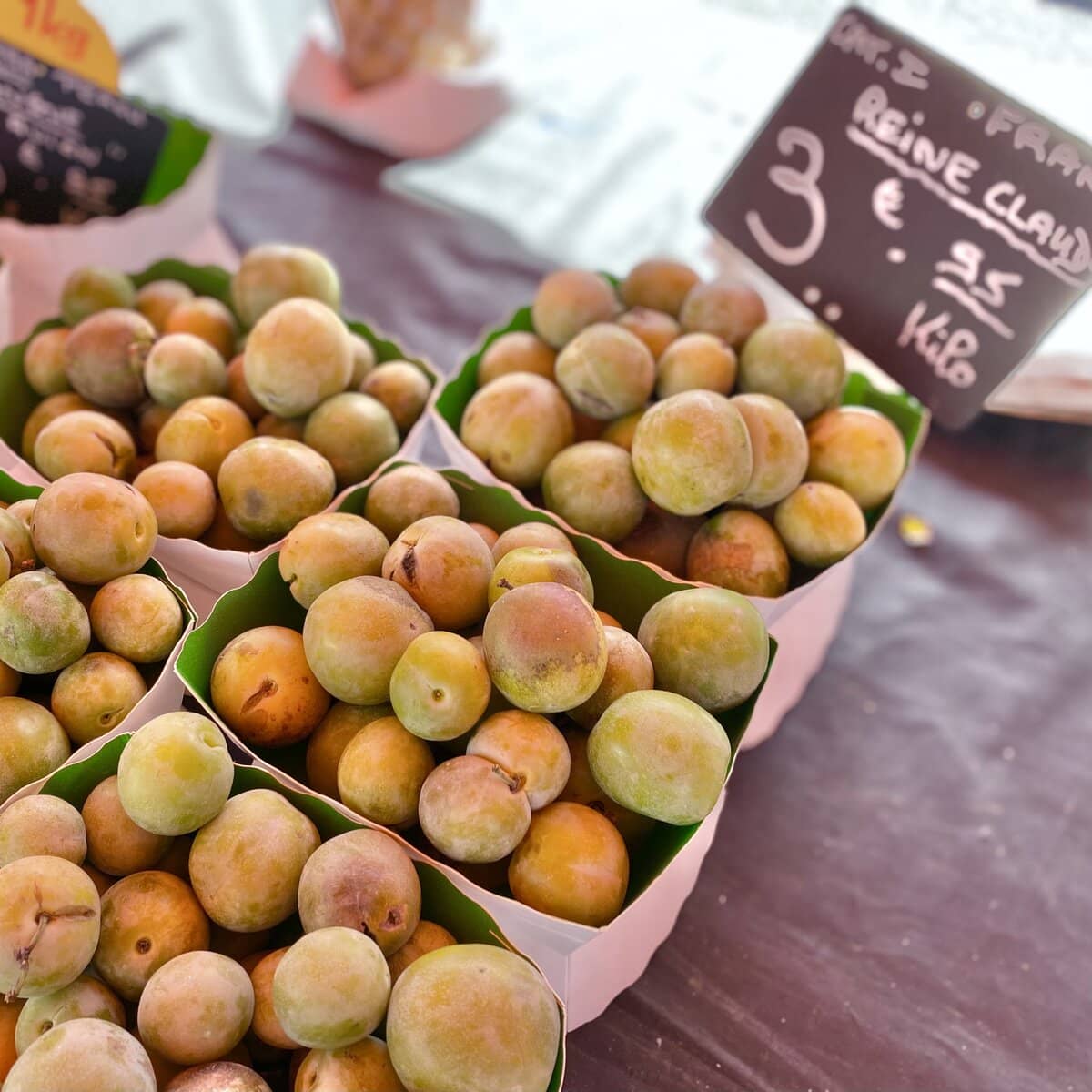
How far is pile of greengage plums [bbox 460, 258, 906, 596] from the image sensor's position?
1.06 metres

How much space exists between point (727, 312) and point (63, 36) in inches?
44.7

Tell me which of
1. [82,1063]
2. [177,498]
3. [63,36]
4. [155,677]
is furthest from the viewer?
[63,36]

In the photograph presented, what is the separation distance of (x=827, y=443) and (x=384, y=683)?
0.63 m

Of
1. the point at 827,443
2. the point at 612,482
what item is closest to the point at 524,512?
the point at 612,482

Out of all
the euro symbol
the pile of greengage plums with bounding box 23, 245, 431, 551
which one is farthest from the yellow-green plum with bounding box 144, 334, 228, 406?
the euro symbol

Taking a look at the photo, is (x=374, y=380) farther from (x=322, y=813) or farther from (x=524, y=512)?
(x=322, y=813)

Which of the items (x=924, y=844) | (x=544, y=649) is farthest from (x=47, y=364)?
(x=924, y=844)

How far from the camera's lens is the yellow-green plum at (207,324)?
1.28 meters

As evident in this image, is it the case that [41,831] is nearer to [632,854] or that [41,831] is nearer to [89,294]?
[632,854]

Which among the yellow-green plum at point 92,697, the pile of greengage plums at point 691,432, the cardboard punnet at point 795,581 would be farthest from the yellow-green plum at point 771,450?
the yellow-green plum at point 92,697

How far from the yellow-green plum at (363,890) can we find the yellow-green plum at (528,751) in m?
0.11

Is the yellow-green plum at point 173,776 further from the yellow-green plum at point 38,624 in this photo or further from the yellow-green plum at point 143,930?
the yellow-green plum at point 38,624

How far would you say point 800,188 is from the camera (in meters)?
1.38

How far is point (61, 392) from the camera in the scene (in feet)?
4.15
